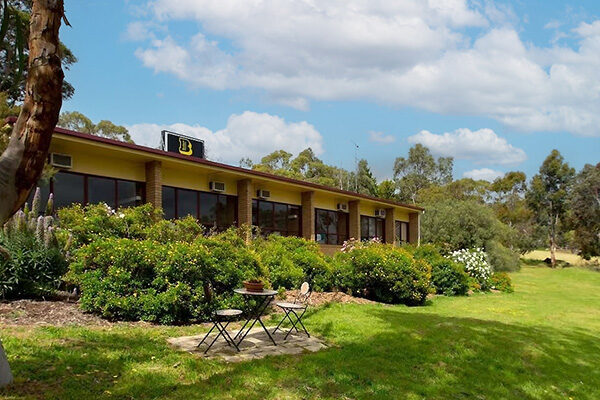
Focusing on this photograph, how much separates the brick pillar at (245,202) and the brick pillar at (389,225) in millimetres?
14418

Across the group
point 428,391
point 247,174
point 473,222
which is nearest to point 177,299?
point 428,391

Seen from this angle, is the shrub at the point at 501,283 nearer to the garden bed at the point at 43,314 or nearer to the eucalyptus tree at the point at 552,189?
the garden bed at the point at 43,314

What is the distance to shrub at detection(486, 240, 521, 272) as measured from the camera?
3038 cm

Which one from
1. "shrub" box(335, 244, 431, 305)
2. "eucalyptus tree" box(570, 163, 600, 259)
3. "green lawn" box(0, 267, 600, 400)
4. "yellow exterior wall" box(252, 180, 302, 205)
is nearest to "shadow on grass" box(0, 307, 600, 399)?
"green lawn" box(0, 267, 600, 400)

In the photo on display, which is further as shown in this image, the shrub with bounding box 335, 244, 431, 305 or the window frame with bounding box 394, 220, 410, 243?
the window frame with bounding box 394, 220, 410, 243

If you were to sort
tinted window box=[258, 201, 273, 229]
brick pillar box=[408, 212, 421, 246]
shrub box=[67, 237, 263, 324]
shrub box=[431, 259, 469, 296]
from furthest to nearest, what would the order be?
1. brick pillar box=[408, 212, 421, 246]
2. tinted window box=[258, 201, 273, 229]
3. shrub box=[431, 259, 469, 296]
4. shrub box=[67, 237, 263, 324]

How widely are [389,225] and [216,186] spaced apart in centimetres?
1610

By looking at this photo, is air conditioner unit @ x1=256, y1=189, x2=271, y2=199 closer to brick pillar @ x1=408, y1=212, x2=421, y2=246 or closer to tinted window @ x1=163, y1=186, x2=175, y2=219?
tinted window @ x1=163, y1=186, x2=175, y2=219

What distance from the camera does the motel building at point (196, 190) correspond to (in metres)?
13.3

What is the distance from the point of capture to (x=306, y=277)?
12648mm

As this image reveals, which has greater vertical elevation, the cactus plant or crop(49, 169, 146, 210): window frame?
crop(49, 169, 146, 210): window frame

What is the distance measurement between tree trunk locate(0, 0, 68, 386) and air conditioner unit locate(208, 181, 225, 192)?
13.8m

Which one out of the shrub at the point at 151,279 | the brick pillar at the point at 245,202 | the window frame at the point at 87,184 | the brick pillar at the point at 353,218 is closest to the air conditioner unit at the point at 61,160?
the window frame at the point at 87,184

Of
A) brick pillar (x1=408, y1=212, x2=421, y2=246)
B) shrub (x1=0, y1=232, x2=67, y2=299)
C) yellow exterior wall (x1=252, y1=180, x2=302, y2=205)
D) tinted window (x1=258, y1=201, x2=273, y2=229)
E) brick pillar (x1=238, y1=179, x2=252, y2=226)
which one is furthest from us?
brick pillar (x1=408, y1=212, x2=421, y2=246)
